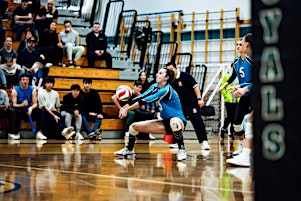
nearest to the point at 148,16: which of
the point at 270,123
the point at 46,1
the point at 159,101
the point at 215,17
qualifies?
the point at 215,17

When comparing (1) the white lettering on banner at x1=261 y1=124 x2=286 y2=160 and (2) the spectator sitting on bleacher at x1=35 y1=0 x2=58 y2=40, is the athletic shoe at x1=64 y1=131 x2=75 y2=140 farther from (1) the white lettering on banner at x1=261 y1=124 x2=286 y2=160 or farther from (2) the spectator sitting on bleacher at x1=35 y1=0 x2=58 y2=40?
(1) the white lettering on banner at x1=261 y1=124 x2=286 y2=160

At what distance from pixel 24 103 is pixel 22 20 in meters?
3.50

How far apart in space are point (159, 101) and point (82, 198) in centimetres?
403

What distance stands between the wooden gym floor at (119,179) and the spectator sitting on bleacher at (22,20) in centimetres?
854

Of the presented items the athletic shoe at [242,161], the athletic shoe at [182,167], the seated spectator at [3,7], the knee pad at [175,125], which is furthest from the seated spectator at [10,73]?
the athletic shoe at [242,161]

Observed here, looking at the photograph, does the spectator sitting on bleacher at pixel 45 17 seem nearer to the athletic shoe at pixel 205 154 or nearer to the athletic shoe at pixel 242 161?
the athletic shoe at pixel 205 154

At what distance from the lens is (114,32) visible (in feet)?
64.0

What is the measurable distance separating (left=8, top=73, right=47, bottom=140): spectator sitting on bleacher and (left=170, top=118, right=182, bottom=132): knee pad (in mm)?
6228

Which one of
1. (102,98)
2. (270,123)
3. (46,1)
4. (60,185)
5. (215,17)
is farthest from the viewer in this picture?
(215,17)

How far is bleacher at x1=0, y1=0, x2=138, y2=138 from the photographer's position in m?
15.3

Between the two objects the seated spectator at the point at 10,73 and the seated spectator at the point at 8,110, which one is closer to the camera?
the seated spectator at the point at 8,110

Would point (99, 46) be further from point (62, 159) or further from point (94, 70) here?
point (62, 159)

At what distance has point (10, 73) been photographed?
1409cm

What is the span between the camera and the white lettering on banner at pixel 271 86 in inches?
47.0
